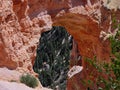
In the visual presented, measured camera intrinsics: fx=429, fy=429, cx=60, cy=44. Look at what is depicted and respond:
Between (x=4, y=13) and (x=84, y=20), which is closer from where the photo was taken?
(x=4, y=13)

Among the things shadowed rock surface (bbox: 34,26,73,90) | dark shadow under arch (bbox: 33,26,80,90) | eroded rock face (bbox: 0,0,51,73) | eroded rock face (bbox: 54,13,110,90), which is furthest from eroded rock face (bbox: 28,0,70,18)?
shadowed rock surface (bbox: 34,26,73,90)

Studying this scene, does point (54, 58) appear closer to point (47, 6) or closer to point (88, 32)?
point (88, 32)

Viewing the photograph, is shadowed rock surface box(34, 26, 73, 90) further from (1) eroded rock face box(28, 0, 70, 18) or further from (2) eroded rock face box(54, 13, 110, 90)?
(1) eroded rock face box(28, 0, 70, 18)

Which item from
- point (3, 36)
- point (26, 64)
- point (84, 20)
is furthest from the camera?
point (84, 20)

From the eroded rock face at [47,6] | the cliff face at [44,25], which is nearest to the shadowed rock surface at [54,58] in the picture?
the cliff face at [44,25]

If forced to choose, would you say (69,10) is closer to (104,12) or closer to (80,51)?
(104,12)

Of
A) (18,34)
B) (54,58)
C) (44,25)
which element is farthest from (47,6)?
(54,58)

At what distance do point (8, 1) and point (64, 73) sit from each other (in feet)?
37.0

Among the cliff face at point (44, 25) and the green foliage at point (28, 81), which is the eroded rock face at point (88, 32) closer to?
the cliff face at point (44, 25)

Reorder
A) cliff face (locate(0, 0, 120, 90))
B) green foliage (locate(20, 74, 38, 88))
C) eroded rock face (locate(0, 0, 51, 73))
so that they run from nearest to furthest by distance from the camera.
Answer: green foliage (locate(20, 74, 38, 88)) → eroded rock face (locate(0, 0, 51, 73)) → cliff face (locate(0, 0, 120, 90))

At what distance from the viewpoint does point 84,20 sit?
63.5 feet

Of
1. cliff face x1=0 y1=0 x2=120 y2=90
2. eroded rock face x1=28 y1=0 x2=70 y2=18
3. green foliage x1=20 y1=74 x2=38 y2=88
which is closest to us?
green foliage x1=20 y1=74 x2=38 y2=88

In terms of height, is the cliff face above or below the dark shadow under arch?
above

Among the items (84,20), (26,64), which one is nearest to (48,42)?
(84,20)
